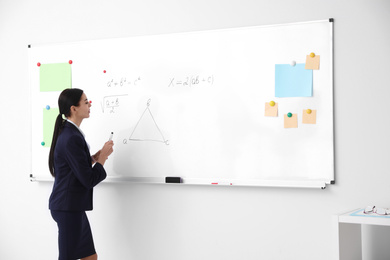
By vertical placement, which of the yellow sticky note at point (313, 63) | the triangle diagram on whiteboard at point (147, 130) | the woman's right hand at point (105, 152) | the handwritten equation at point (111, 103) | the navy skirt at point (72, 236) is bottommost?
the navy skirt at point (72, 236)

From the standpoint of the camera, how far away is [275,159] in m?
2.64

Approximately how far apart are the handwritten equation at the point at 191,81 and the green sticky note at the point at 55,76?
0.73m

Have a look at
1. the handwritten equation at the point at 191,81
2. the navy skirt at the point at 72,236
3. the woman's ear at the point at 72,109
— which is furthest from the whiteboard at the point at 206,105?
the navy skirt at the point at 72,236

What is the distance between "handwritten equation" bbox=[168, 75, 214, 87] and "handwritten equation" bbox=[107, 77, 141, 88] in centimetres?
23

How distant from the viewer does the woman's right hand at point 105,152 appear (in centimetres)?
282

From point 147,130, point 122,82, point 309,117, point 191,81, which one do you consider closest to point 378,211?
point 309,117

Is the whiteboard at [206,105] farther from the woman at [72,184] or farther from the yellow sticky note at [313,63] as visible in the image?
the woman at [72,184]

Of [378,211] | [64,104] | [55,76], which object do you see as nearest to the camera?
[378,211]

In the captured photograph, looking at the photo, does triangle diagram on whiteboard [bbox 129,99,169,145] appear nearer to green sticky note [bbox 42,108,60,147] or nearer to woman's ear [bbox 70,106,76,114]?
woman's ear [bbox 70,106,76,114]

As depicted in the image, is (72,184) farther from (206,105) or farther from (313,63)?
(313,63)

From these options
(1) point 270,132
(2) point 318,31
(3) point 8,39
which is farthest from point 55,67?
(2) point 318,31

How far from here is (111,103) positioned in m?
3.02

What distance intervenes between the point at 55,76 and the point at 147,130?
76cm

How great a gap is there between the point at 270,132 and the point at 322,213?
513 mm
